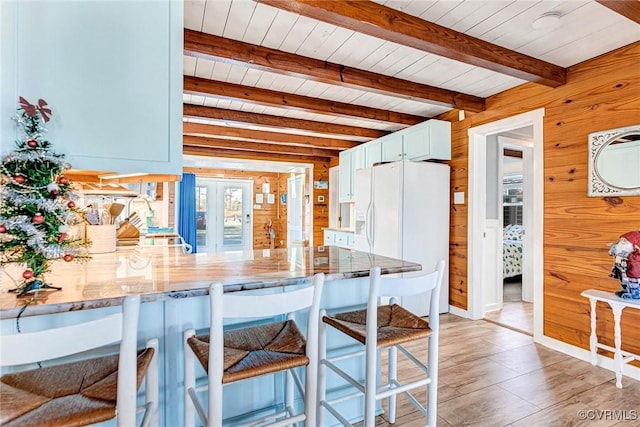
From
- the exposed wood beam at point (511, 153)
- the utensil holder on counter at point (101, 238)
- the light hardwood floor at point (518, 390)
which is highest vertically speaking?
the exposed wood beam at point (511, 153)

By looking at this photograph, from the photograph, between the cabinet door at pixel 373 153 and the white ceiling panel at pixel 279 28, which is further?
the cabinet door at pixel 373 153

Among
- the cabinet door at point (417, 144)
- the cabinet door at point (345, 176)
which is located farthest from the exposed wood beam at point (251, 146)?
the cabinet door at point (417, 144)

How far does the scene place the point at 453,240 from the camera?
3.90 metres

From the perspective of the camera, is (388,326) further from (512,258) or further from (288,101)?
(512,258)

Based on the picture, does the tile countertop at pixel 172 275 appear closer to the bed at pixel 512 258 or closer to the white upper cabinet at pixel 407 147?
the white upper cabinet at pixel 407 147

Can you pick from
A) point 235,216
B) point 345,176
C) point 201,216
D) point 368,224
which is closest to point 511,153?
point 345,176

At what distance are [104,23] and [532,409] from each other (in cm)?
299

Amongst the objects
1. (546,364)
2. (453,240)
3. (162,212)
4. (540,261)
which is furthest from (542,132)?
(162,212)

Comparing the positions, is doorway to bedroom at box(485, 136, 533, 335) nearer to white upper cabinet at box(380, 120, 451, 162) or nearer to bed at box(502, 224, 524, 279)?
bed at box(502, 224, 524, 279)

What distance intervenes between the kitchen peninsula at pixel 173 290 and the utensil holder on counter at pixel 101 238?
2.06 ft

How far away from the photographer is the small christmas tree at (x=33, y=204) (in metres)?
1.11

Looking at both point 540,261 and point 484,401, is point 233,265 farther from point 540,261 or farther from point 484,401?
point 540,261

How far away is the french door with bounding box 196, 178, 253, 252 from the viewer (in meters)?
7.89

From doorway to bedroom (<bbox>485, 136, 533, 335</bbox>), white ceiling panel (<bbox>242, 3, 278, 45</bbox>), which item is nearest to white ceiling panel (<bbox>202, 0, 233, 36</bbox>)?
white ceiling panel (<bbox>242, 3, 278, 45</bbox>)
